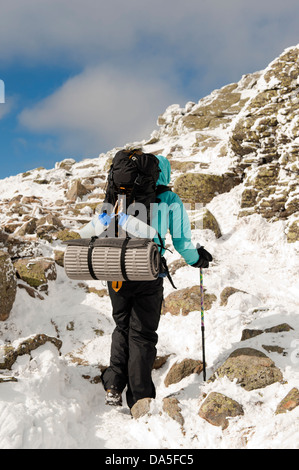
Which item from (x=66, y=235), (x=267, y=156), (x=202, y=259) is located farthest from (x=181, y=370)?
(x=267, y=156)

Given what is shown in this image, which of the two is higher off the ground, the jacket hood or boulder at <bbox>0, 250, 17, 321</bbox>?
the jacket hood

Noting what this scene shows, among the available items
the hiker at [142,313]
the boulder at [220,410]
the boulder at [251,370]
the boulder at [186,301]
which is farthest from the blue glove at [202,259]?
the boulder at [186,301]

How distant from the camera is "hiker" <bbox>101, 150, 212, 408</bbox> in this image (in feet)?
13.0

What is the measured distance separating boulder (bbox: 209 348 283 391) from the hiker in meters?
0.96

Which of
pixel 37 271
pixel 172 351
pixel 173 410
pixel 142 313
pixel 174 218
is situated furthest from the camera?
pixel 37 271

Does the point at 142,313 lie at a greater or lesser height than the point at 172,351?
greater

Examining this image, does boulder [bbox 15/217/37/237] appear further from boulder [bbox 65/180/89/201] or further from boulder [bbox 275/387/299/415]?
boulder [bbox 275/387/299/415]

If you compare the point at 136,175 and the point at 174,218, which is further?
the point at 174,218

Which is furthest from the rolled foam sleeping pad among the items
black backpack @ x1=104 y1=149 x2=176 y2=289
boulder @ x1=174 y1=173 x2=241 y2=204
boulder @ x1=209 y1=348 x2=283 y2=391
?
boulder @ x1=174 y1=173 x2=241 y2=204

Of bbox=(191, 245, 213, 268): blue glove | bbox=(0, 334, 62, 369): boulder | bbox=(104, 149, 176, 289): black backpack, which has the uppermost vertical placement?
bbox=(104, 149, 176, 289): black backpack

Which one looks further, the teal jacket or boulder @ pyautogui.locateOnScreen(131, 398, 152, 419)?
the teal jacket

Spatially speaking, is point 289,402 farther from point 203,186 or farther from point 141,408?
point 203,186

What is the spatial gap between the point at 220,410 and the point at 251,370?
704 millimetres

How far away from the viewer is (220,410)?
3.30 meters
